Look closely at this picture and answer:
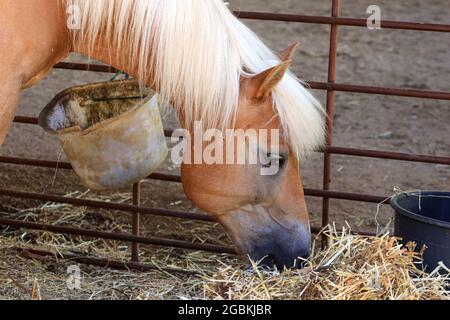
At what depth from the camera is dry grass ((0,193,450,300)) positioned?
295cm

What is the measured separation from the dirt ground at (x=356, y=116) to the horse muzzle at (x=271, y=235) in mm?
1120

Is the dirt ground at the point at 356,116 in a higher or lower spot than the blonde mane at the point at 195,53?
lower

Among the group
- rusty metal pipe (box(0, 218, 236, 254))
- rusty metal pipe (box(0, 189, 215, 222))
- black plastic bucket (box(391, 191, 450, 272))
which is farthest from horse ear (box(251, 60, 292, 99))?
rusty metal pipe (box(0, 218, 236, 254))

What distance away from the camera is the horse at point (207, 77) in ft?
9.73

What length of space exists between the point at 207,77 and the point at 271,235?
699mm

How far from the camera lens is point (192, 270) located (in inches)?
168

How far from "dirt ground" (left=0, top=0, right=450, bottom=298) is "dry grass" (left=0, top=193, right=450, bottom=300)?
2.0 inches

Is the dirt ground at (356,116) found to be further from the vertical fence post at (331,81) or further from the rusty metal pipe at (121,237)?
the vertical fence post at (331,81)

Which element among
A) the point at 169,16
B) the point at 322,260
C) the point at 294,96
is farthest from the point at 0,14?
the point at 322,260

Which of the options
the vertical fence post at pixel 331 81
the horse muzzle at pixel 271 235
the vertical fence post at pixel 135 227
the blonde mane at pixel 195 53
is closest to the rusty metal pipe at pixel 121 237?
the vertical fence post at pixel 135 227

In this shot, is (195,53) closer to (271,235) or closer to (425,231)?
(271,235)

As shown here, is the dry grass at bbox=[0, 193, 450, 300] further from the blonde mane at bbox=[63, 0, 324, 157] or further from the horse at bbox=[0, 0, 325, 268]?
the blonde mane at bbox=[63, 0, 324, 157]

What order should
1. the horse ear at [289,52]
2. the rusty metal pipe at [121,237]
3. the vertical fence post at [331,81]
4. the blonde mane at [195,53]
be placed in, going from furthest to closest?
the rusty metal pipe at [121,237] < the vertical fence post at [331,81] < the horse ear at [289,52] < the blonde mane at [195,53]
